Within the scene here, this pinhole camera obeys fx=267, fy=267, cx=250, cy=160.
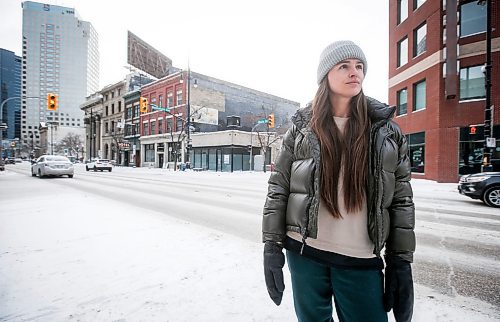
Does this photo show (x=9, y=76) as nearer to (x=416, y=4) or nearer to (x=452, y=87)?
(x=416, y=4)

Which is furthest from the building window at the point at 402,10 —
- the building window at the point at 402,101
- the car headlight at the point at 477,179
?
the car headlight at the point at 477,179

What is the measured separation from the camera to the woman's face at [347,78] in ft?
5.53

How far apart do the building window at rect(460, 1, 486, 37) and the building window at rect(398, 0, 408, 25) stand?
15.4ft

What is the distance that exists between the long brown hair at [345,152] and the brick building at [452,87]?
18.0 meters

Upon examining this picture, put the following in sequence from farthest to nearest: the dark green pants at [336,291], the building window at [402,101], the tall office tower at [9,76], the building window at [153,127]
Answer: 1. the building window at [153,127]
2. the tall office tower at [9,76]
3. the building window at [402,101]
4. the dark green pants at [336,291]

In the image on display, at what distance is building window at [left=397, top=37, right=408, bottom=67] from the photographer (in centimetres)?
2047

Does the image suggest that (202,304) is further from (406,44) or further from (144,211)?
(406,44)

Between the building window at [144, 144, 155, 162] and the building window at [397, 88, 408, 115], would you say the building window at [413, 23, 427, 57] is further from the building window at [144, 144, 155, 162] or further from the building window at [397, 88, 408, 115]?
the building window at [144, 144, 155, 162]

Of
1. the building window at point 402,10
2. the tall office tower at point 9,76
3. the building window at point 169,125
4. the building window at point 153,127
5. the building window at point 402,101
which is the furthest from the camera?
the building window at point 153,127

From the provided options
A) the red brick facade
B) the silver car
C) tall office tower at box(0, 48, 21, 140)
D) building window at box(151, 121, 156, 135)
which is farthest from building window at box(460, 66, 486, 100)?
tall office tower at box(0, 48, 21, 140)

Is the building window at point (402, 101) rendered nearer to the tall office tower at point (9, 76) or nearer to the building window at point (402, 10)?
the building window at point (402, 10)

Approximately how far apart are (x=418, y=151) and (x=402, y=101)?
448 cm

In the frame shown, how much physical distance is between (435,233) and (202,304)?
4.96 meters

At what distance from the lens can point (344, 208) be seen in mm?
1603
